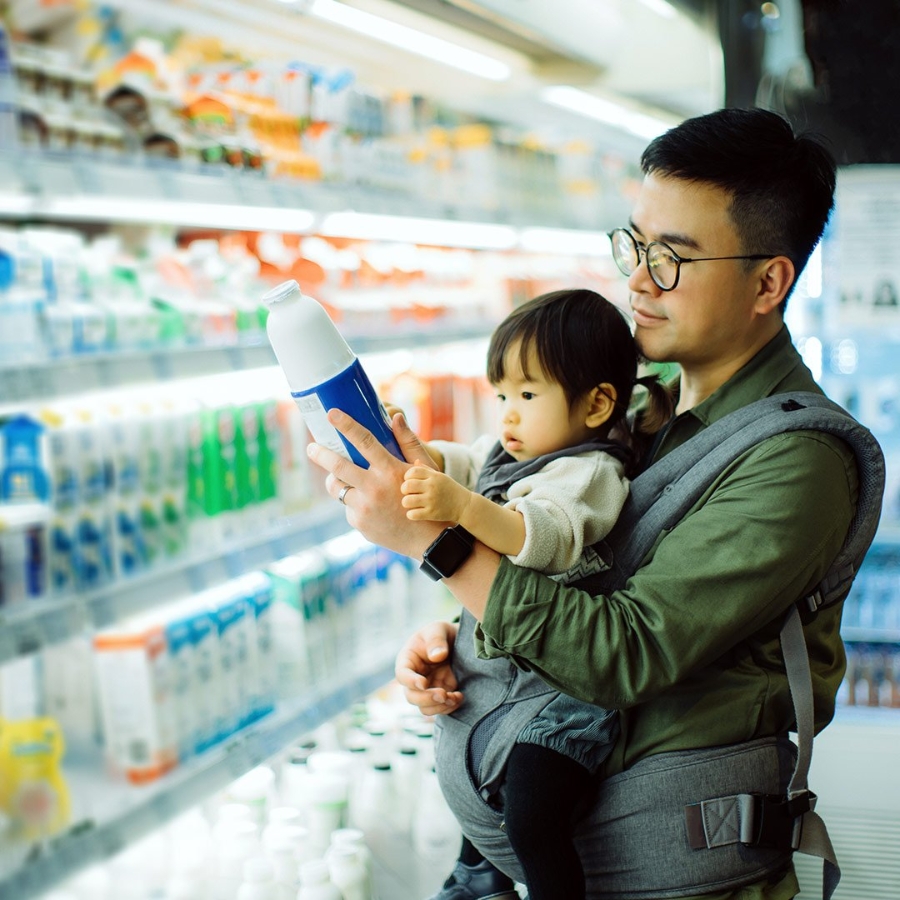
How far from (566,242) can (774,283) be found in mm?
3026

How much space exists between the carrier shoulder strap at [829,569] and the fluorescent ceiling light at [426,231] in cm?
148

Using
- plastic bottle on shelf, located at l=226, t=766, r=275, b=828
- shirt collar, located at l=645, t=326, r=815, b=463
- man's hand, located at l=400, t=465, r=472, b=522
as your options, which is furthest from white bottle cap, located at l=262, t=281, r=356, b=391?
plastic bottle on shelf, located at l=226, t=766, r=275, b=828

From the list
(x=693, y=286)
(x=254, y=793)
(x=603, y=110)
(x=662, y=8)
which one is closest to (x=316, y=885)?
(x=254, y=793)

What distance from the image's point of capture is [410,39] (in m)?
2.97

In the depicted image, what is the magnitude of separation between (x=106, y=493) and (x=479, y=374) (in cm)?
185

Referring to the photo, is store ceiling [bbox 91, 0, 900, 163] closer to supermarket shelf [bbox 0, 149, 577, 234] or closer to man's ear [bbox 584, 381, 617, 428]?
supermarket shelf [bbox 0, 149, 577, 234]

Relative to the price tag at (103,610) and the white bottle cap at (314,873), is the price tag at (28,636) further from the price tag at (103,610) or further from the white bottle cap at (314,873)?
the white bottle cap at (314,873)

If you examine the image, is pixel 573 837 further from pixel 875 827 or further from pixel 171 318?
pixel 875 827

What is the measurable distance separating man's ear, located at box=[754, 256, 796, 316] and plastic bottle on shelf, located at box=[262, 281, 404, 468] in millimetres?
566

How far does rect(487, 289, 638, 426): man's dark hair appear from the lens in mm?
1455

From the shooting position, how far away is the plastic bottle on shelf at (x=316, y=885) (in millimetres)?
1792

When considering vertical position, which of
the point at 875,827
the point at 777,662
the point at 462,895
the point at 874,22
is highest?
the point at 874,22

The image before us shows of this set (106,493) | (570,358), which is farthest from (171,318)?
(570,358)

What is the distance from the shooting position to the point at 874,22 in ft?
8.90
